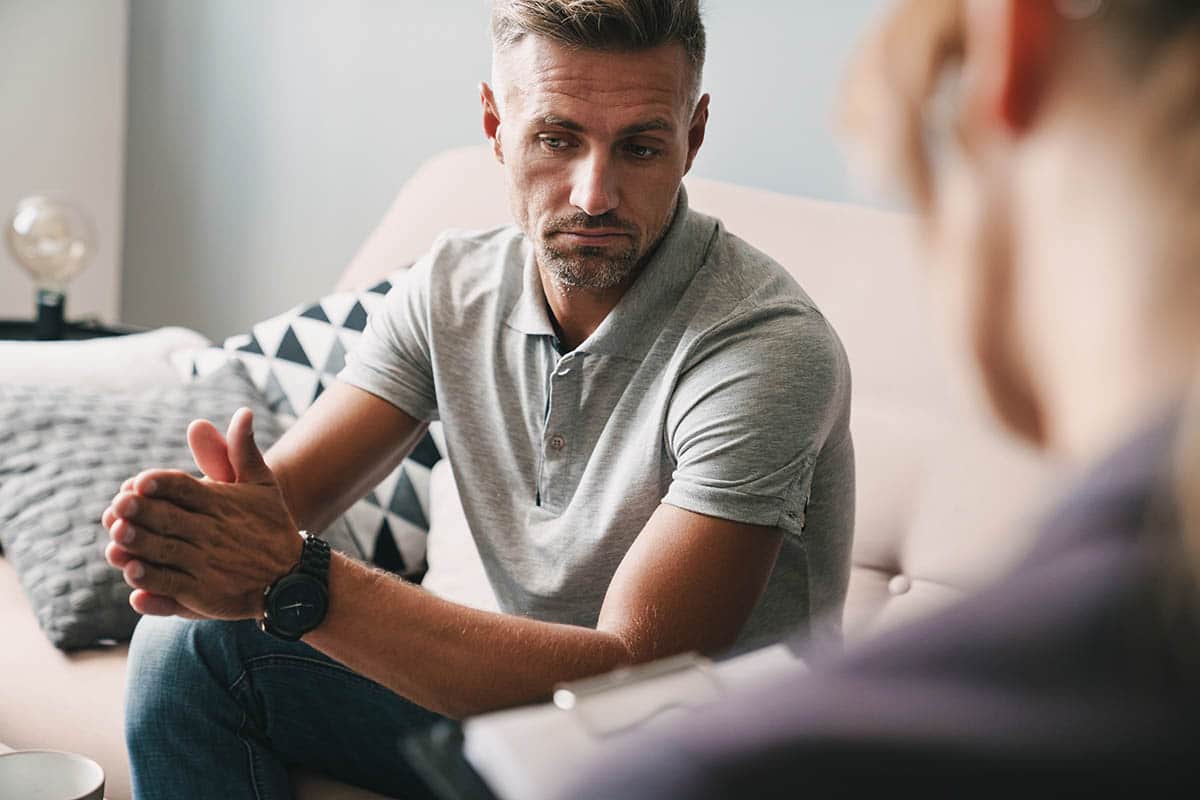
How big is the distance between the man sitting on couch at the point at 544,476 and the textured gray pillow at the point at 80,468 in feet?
0.88

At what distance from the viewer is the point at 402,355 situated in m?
1.52

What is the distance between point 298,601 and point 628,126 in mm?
554

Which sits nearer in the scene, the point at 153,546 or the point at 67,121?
the point at 153,546

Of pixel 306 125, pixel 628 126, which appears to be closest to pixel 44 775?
pixel 628 126

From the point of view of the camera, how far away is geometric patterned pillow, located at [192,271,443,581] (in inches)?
74.4

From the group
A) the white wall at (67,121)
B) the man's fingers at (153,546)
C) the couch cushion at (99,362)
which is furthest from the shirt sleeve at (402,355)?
the white wall at (67,121)

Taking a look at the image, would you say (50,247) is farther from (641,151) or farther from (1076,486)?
(1076,486)

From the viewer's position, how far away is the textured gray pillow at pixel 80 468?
5.31ft

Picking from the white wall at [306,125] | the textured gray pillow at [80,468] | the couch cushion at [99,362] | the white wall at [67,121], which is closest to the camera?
the textured gray pillow at [80,468]

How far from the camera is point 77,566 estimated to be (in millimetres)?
1646

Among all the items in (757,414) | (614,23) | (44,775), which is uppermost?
(614,23)

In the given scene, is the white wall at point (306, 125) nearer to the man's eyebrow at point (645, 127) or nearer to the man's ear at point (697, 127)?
the man's ear at point (697, 127)

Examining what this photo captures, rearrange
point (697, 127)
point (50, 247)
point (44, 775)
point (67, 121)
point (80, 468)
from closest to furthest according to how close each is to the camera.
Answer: point (44, 775)
point (697, 127)
point (80, 468)
point (50, 247)
point (67, 121)

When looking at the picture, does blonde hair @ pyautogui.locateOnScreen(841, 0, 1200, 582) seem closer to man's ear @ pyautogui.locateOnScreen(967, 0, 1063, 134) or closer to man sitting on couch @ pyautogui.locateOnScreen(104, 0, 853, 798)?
man's ear @ pyautogui.locateOnScreen(967, 0, 1063, 134)
